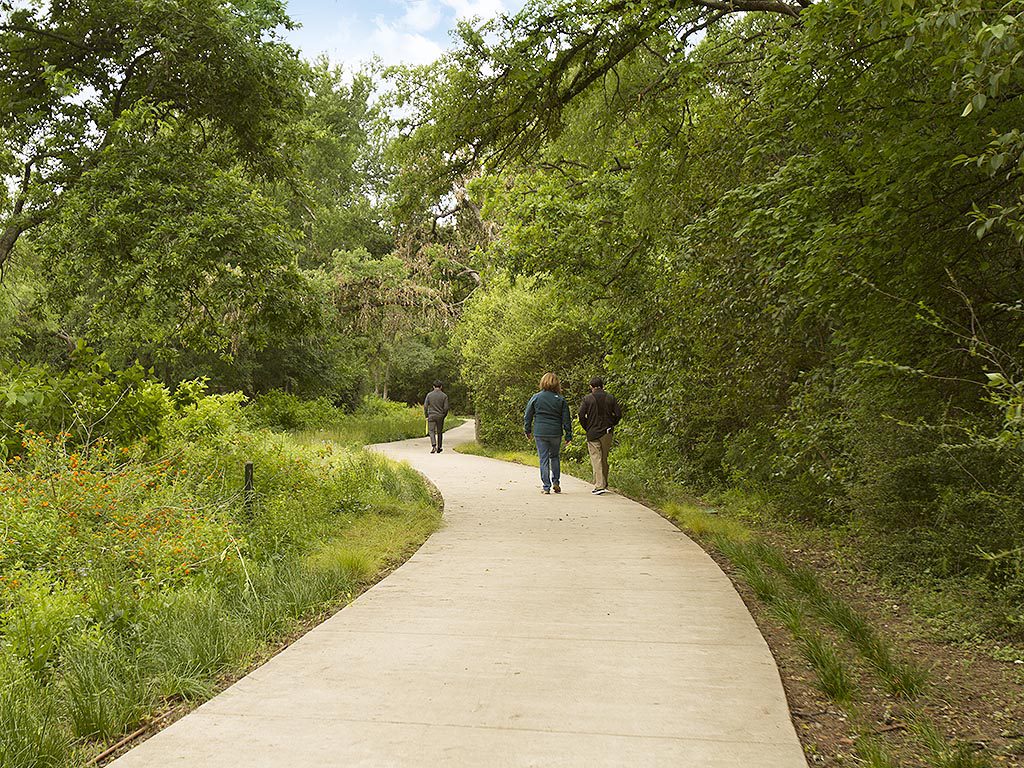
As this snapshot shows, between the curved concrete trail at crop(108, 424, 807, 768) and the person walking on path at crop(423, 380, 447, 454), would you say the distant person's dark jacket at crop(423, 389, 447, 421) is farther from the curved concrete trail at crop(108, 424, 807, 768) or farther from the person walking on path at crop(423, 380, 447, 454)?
the curved concrete trail at crop(108, 424, 807, 768)

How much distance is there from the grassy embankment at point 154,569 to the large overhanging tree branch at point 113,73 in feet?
18.7

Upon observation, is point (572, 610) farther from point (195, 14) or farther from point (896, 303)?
point (195, 14)

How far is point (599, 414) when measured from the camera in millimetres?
13758

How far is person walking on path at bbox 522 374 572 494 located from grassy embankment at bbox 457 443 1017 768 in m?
4.56

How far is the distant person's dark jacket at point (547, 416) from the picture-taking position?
13.7 meters

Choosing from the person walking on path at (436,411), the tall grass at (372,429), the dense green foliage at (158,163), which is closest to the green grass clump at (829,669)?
the dense green foliage at (158,163)

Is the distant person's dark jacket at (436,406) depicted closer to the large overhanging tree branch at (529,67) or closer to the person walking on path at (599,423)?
the person walking on path at (599,423)

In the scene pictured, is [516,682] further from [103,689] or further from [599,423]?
[599,423]

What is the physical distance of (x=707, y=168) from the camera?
1057 centimetres

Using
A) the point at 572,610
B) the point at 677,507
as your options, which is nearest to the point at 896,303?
the point at 572,610

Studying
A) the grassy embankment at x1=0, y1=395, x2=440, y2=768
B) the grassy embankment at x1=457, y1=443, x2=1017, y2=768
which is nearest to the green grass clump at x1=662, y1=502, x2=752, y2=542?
the grassy embankment at x1=457, y1=443, x2=1017, y2=768

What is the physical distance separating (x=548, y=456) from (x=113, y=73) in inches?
398

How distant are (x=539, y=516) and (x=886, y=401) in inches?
189

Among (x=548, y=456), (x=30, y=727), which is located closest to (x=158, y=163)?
(x=548, y=456)
